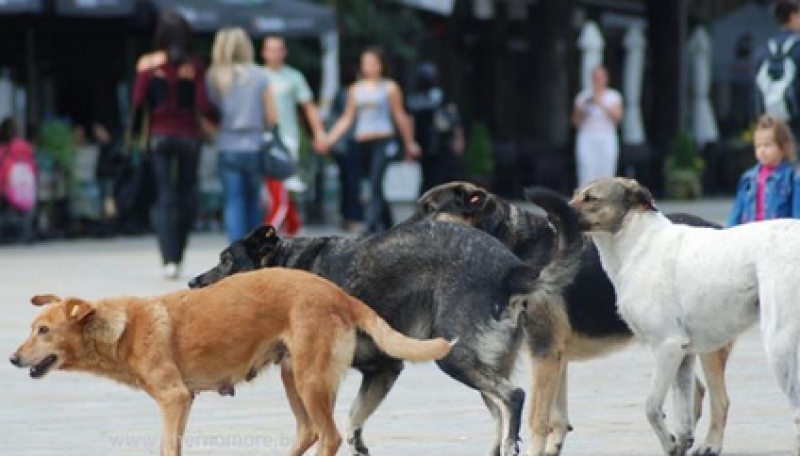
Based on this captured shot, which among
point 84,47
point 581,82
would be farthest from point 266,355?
point 581,82

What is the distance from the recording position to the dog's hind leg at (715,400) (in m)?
8.88

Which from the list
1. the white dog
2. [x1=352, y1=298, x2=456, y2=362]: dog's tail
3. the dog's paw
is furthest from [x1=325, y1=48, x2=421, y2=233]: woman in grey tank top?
[x1=352, y1=298, x2=456, y2=362]: dog's tail

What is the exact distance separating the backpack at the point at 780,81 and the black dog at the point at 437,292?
214 inches

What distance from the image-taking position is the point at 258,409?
33.1 feet

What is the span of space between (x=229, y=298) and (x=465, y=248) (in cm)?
101

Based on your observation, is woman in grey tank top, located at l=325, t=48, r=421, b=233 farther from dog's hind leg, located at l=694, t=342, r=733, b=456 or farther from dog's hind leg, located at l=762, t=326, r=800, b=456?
dog's hind leg, located at l=762, t=326, r=800, b=456

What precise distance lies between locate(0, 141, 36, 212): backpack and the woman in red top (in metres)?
4.67

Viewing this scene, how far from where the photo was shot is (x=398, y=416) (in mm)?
9820

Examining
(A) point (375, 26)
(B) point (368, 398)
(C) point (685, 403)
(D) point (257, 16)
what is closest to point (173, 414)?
(B) point (368, 398)

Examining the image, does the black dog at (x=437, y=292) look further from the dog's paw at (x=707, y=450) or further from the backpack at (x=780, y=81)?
the backpack at (x=780, y=81)

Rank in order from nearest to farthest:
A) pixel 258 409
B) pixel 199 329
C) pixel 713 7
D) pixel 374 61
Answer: pixel 199 329 → pixel 258 409 → pixel 374 61 → pixel 713 7

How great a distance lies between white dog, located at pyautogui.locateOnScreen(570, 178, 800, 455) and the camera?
8.17 meters

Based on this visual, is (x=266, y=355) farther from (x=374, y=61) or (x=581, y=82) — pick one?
(x=581, y=82)

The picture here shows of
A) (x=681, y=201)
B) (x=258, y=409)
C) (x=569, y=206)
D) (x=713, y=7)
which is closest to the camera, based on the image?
(x=569, y=206)
